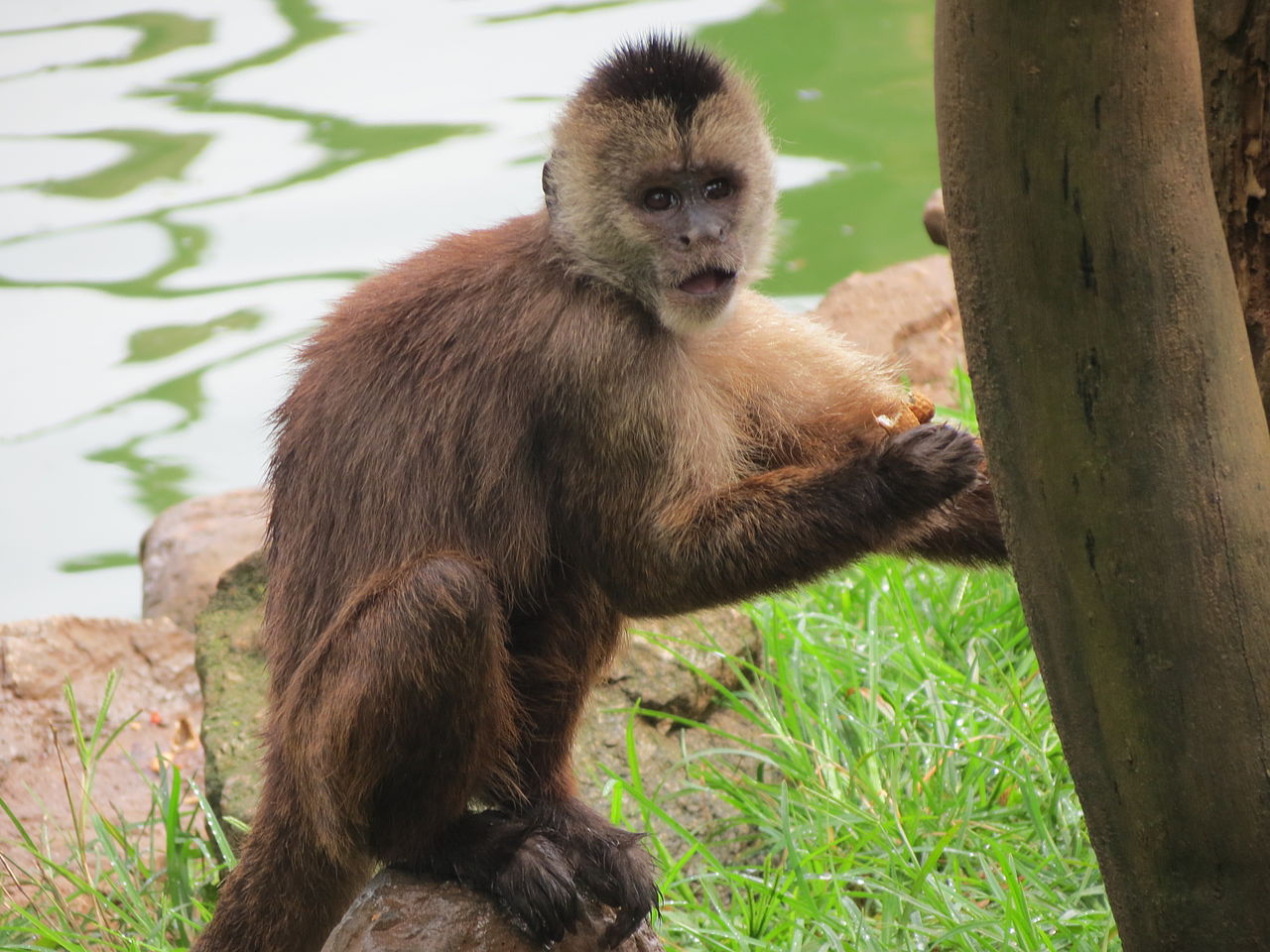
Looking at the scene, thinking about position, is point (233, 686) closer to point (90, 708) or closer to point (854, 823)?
point (90, 708)

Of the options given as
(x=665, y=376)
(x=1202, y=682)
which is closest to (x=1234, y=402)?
(x=1202, y=682)

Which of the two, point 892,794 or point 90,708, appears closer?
point 892,794

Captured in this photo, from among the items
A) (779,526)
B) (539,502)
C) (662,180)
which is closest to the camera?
(779,526)

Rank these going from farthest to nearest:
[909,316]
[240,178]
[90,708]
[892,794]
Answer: [240,178] → [909,316] → [90,708] → [892,794]

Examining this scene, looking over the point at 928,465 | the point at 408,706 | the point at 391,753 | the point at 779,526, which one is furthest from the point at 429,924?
the point at 928,465

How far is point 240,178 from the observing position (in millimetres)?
11617

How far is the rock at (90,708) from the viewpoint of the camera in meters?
5.53

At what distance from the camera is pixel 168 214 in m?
11.3

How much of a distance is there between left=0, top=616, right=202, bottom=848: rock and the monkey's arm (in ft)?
7.65

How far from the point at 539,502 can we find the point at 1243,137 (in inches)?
69.7

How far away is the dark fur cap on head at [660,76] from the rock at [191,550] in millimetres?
3664

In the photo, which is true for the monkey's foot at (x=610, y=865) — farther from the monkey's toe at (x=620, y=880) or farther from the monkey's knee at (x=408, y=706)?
the monkey's knee at (x=408, y=706)

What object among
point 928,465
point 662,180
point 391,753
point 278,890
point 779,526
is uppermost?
point 662,180

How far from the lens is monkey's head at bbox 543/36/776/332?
12.8ft
